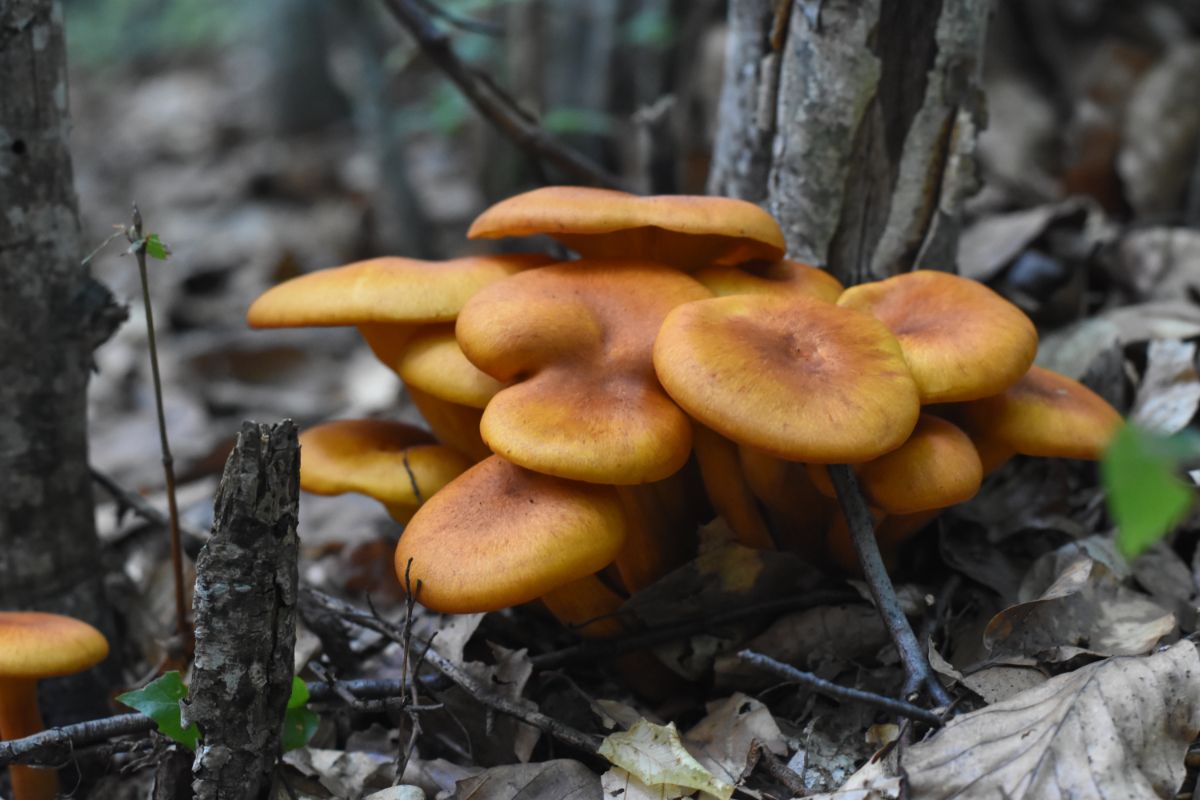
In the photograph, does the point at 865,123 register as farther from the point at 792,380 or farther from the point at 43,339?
the point at 43,339

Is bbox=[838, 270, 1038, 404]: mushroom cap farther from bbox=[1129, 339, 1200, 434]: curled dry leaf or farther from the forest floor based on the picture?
bbox=[1129, 339, 1200, 434]: curled dry leaf

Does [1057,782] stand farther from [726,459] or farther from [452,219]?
[452,219]

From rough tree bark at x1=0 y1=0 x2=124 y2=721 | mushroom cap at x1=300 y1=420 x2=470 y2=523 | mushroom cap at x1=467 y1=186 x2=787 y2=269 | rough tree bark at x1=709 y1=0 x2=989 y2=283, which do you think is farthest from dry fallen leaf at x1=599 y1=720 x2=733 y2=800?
rough tree bark at x1=0 y1=0 x2=124 y2=721

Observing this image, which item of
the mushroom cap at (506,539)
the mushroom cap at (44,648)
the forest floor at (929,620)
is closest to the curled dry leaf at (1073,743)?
the forest floor at (929,620)

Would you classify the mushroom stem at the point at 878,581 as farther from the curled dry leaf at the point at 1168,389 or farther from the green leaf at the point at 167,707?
the green leaf at the point at 167,707

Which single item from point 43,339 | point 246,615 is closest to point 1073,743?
point 246,615
